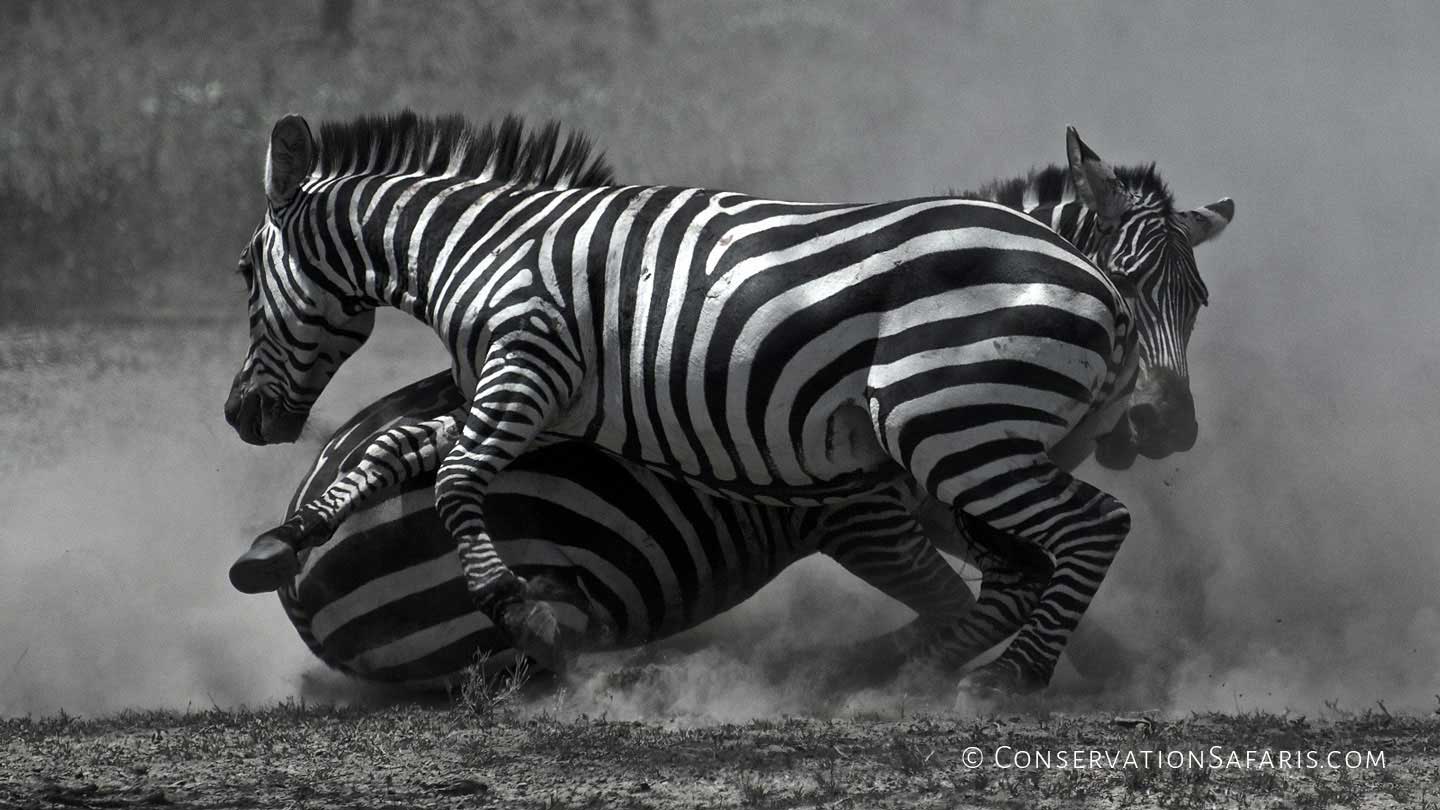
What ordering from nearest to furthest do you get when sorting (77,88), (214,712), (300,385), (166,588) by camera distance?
(214,712) < (300,385) < (166,588) < (77,88)

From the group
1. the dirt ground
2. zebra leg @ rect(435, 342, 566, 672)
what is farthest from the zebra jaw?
the dirt ground

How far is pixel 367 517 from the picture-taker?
7172mm

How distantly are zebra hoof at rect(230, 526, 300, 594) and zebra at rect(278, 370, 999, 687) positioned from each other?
0.22 m

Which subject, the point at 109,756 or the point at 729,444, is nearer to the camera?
the point at 109,756

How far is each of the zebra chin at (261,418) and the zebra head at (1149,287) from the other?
4041 millimetres

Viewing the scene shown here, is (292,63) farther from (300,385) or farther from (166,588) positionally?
(300,385)

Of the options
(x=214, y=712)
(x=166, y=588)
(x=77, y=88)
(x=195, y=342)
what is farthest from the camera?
(x=77, y=88)

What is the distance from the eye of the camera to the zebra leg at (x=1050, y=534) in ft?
20.7

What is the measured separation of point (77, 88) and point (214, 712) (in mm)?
18907

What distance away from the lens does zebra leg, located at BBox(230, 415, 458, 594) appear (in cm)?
675

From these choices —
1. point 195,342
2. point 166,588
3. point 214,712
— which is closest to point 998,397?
A: point 214,712

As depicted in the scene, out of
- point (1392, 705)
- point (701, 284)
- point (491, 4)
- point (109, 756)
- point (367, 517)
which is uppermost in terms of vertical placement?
point (491, 4)

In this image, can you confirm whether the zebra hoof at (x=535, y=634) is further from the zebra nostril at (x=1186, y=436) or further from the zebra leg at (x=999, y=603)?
the zebra nostril at (x=1186, y=436)

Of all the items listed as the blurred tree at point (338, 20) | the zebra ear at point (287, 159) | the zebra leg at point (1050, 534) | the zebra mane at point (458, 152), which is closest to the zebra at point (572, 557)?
the zebra leg at point (1050, 534)
